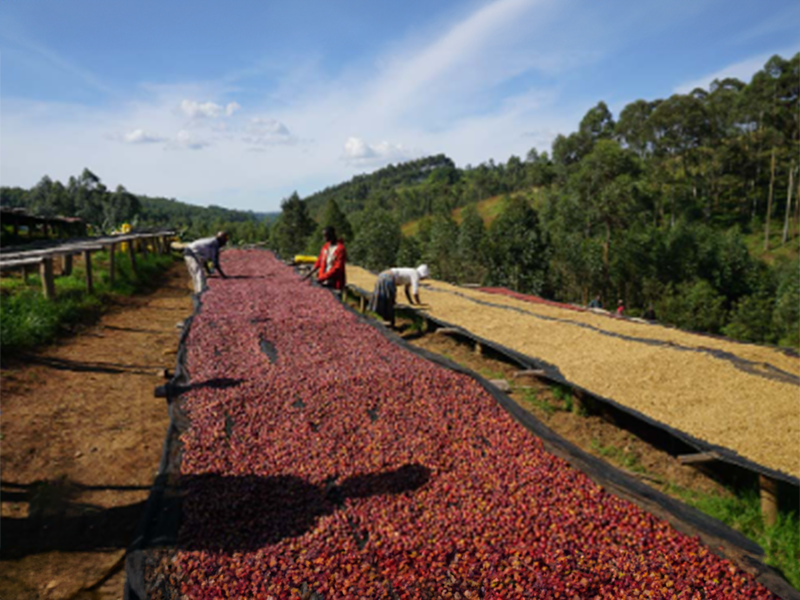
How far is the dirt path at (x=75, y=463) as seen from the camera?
9.16 ft

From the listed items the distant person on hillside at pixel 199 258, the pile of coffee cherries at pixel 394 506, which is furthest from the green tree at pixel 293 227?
the pile of coffee cherries at pixel 394 506

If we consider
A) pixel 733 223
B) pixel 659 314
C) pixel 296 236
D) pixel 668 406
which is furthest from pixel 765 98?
pixel 668 406

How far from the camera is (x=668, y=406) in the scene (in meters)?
4.78

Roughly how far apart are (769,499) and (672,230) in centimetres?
3475

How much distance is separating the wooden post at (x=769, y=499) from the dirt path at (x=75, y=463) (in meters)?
4.42

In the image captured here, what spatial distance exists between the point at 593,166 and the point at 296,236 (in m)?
31.3

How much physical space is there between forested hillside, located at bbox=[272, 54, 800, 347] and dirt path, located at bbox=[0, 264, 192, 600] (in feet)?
87.4

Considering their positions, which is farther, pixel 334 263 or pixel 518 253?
pixel 518 253

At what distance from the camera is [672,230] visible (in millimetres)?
33656

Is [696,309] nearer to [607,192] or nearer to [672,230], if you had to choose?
[672,230]

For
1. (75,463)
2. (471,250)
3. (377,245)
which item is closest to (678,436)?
(75,463)

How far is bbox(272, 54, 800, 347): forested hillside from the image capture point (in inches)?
1219

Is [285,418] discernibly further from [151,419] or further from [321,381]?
[151,419]

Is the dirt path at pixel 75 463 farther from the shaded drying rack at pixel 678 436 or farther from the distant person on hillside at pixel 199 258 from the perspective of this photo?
the shaded drying rack at pixel 678 436
